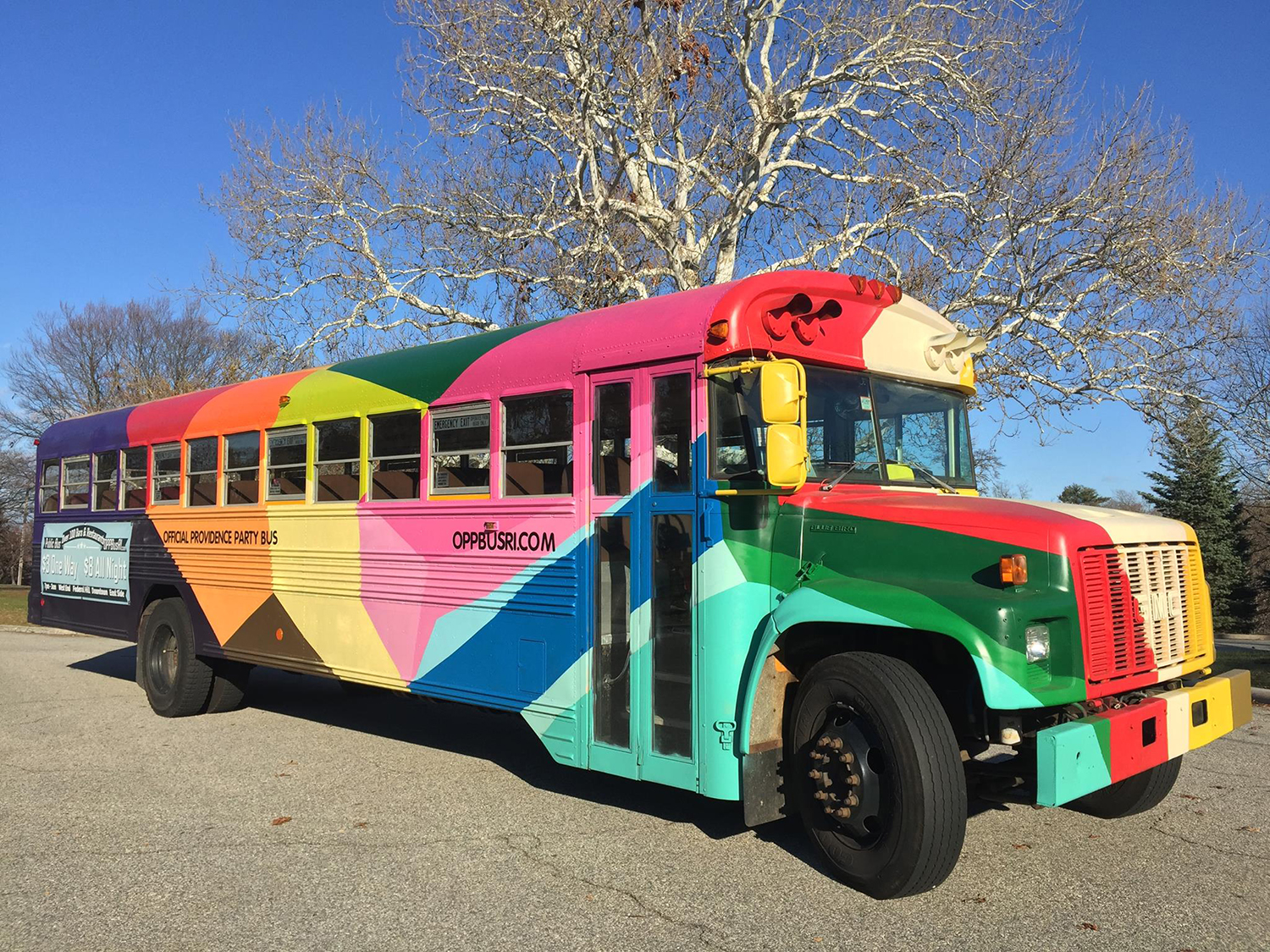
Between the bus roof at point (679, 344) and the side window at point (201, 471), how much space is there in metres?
1.38

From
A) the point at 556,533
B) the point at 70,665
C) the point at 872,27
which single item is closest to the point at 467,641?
the point at 556,533

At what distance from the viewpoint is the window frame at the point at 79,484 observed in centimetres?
1032

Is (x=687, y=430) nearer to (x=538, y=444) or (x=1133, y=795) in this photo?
(x=538, y=444)

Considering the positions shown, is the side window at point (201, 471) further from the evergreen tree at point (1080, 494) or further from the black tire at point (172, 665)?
the evergreen tree at point (1080, 494)

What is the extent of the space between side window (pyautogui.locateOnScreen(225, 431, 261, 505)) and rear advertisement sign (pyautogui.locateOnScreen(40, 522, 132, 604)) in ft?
6.32

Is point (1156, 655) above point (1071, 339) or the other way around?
the other way around

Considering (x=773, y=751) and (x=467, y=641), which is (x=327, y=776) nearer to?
(x=467, y=641)

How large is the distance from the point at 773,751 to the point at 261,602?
4.88 m

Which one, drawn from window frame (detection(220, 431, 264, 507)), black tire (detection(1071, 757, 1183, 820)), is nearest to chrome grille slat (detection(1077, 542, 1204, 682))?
black tire (detection(1071, 757, 1183, 820))

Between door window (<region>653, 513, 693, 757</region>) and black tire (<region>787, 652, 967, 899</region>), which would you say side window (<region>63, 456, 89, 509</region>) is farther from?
black tire (<region>787, 652, 967, 899</region>)

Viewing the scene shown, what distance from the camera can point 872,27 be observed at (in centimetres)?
1380

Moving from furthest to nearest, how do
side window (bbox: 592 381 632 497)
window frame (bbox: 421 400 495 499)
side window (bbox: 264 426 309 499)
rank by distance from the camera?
1. side window (bbox: 264 426 309 499)
2. window frame (bbox: 421 400 495 499)
3. side window (bbox: 592 381 632 497)

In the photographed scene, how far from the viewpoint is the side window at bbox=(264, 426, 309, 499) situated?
765 centimetres

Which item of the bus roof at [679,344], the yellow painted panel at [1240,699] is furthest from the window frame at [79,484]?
the yellow painted panel at [1240,699]
